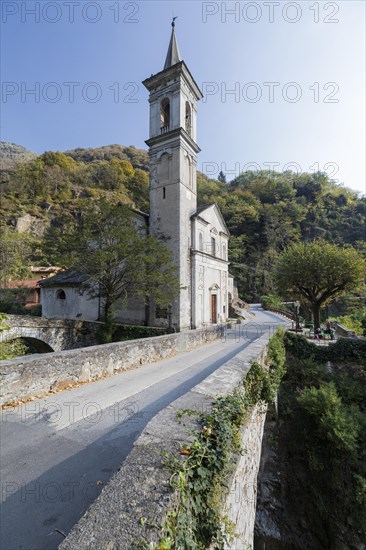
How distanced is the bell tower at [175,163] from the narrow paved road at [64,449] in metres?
11.5

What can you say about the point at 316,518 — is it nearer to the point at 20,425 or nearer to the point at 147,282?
the point at 20,425

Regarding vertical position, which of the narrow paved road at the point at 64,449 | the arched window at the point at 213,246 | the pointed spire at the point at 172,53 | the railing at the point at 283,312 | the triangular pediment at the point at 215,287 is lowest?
the railing at the point at 283,312

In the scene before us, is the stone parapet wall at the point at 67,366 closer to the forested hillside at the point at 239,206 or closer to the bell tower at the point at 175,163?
the bell tower at the point at 175,163

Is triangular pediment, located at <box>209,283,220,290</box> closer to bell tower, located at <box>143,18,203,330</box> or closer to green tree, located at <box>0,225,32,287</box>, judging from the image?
bell tower, located at <box>143,18,203,330</box>

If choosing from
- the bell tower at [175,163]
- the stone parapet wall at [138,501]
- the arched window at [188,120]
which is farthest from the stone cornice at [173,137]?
the stone parapet wall at [138,501]

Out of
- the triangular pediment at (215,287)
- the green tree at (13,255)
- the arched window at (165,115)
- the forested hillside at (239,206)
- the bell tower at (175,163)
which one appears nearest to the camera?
the bell tower at (175,163)

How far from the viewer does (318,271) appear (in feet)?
56.7

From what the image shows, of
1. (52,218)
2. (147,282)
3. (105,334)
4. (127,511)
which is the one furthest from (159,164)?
(52,218)

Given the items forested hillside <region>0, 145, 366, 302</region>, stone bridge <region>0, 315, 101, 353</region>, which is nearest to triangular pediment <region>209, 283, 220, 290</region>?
stone bridge <region>0, 315, 101, 353</region>

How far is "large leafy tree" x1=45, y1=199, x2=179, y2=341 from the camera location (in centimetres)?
1269

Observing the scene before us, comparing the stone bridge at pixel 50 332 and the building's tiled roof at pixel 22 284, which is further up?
the building's tiled roof at pixel 22 284

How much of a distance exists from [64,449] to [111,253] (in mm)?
9868

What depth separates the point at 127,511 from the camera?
5.07 feet

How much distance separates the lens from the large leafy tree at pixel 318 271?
16797mm
